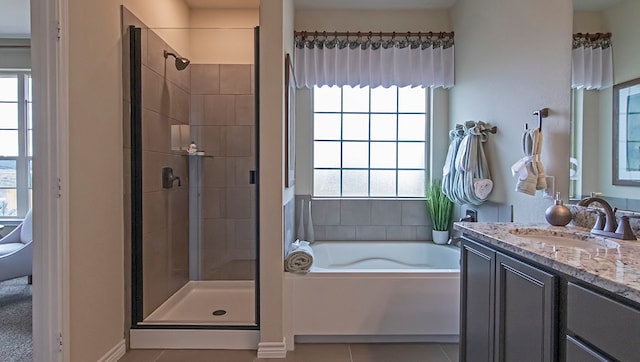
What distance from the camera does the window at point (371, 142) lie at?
379cm

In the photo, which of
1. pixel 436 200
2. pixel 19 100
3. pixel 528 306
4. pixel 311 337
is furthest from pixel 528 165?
pixel 19 100

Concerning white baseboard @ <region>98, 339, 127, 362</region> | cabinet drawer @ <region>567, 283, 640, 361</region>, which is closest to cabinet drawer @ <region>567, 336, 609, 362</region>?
cabinet drawer @ <region>567, 283, 640, 361</region>

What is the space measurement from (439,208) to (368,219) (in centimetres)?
68

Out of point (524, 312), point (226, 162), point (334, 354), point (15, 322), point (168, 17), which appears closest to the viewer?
point (524, 312)

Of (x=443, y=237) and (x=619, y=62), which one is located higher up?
(x=619, y=62)

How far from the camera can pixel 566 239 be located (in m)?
1.70

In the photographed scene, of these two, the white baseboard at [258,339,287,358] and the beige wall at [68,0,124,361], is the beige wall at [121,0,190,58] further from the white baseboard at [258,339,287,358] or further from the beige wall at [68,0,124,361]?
the white baseboard at [258,339,287,358]

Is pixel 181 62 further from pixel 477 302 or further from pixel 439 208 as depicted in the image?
pixel 477 302

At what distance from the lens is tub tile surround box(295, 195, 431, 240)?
3.69m

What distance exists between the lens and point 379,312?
2.59 metres

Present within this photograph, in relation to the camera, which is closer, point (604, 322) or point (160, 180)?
point (604, 322)

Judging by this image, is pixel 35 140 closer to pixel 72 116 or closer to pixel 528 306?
pixel 72 116

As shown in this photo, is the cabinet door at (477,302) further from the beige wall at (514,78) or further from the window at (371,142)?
the window at (371,142)

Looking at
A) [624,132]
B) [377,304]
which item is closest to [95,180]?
[377,304]
